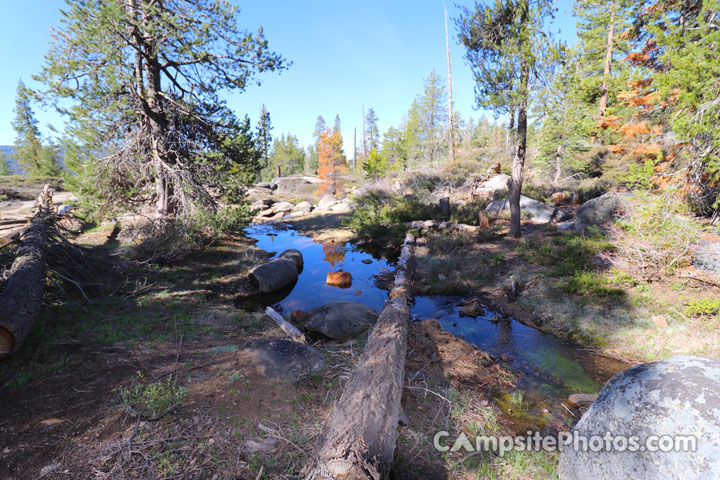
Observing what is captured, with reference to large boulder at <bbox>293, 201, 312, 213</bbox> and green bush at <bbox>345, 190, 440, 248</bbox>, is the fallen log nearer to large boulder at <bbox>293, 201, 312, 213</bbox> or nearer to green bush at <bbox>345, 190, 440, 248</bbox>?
green bush at <bbox>345, 190, 440, 248</bbox>

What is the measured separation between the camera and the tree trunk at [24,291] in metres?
3.85

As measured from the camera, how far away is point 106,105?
29.3 feet

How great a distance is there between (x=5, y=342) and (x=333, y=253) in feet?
33.5

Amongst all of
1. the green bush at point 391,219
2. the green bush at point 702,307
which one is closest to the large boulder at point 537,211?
the green bush at point 391,219

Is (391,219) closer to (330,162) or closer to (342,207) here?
(342,207)

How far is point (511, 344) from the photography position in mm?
5895

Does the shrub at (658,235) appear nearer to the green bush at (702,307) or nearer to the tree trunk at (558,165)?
the green bush at (702,307)

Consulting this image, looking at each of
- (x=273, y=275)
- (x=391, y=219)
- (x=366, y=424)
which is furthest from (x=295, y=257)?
(x=366, y=424)

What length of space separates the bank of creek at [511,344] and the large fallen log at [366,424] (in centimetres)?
182

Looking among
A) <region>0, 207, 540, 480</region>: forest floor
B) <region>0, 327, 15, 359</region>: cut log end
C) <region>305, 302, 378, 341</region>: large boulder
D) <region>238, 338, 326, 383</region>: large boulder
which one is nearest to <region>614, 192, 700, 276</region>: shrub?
<region>0, 207, 540, 480</region>: forest floor

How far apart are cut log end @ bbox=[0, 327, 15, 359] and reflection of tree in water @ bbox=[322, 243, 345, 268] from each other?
8410mm

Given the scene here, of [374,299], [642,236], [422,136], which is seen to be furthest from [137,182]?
[422,136]

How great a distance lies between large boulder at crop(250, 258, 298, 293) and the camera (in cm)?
867

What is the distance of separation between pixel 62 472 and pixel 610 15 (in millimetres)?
26513
